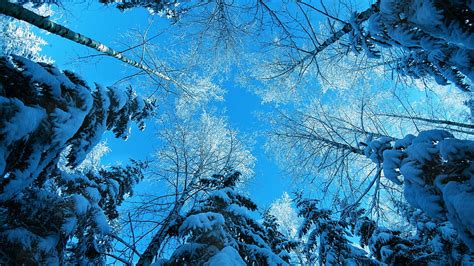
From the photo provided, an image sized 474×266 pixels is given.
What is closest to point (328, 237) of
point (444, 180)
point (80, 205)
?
point (444, 180)

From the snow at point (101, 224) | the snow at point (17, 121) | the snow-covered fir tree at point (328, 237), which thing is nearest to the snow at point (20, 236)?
the snow at point (101, 224)

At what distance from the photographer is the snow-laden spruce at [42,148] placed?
1836 mm

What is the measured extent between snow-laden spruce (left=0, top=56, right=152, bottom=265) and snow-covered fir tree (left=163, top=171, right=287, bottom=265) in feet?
3.59

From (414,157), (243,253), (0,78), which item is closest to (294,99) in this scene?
(243,253)

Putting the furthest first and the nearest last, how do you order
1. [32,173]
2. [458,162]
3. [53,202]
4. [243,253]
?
1. [243,253]
2. [53,202]
3. [32,173]
4. [458,162]

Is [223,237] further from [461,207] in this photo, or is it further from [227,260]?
[461,207]

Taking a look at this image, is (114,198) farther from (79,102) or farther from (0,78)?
(0,78)

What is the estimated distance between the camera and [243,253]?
4.04 meters

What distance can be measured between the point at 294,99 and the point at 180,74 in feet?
13.5

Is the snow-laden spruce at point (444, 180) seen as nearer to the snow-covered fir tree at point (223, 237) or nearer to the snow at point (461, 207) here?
the snow at point (461, 207)

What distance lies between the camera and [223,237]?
3492 mm

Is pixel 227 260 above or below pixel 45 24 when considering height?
below

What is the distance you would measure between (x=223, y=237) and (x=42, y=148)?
2.47 meters

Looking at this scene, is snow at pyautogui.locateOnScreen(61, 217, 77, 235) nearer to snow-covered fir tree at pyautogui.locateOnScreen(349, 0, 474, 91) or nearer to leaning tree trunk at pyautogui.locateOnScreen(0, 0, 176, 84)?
leaning tree trunk at pyautogui.locateOnScreen(0, 0, 176, 84)
